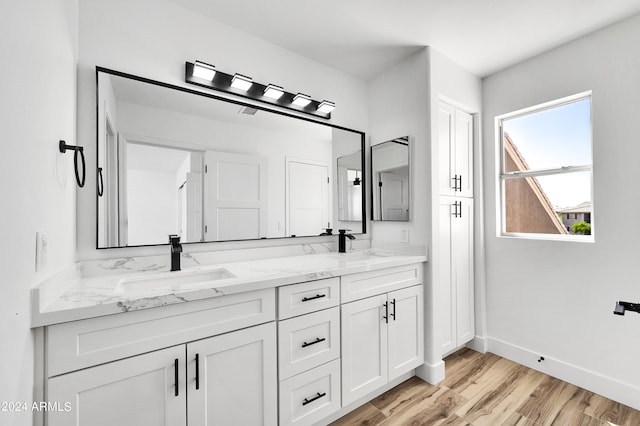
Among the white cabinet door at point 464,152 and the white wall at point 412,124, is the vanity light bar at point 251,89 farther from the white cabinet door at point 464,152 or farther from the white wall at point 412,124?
the white cabinet door at point 464,152

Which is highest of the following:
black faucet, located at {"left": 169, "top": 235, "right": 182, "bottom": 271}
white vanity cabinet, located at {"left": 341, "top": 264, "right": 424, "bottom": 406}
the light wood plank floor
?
black faucet, located at {"left": 169, "top": 235, "right": 182, "bottom": 271}

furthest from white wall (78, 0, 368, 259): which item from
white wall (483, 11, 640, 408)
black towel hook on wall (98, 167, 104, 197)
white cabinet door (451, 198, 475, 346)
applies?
white wall (483, 11, 640, 408)

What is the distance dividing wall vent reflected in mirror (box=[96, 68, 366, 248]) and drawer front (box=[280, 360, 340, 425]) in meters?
0.95

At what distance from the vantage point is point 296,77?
224cm

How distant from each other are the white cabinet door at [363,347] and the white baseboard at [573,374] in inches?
→ 53.1

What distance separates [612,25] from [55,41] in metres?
3.22

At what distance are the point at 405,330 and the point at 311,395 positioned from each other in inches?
33.1

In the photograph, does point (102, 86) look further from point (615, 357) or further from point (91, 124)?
point (615, 357)

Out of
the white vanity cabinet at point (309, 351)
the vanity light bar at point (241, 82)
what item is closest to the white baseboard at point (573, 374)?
the white vanity cabinet at point (309, 351)

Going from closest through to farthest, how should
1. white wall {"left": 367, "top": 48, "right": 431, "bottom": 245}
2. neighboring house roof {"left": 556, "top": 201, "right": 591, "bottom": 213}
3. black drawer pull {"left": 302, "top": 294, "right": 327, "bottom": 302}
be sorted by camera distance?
black drawer pull {"left": 302, "top": 294, "right": 327, "bottom": 302}, neighboring house roof {"left": 556, "top": 201, "right": 591, "bottom": 213}, white wall {"left": 367, "top": 48, "right": 431, "bottom": 245}

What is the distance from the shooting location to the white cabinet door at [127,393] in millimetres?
973

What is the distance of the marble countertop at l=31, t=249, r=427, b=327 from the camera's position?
3.28 ft

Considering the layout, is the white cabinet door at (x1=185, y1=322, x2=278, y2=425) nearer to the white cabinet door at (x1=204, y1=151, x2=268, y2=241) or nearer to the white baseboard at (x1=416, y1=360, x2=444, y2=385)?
the white cabinet door at (x1=204, y1=151, x2=268, y2=241)

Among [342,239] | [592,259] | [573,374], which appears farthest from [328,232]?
[573,374]
